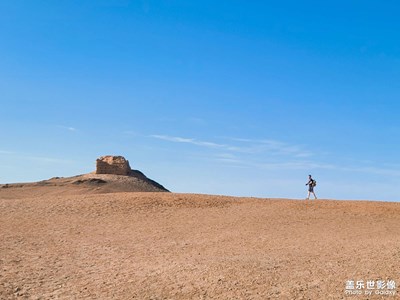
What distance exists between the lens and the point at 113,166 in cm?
3650

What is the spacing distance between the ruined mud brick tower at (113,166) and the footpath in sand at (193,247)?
44.4 ft

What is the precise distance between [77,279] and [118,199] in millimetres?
11586

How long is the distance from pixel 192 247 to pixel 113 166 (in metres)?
24.0

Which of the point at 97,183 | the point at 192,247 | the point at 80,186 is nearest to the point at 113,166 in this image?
the point at 97,183

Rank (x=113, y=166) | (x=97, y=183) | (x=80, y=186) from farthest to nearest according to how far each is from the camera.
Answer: (x=113, y=166) → (x=97, y=183) → (x=80, y=186)

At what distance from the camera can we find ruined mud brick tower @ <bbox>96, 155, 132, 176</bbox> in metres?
36.3

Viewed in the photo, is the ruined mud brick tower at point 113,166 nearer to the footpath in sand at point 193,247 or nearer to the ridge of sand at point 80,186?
the ridge of sand at point 80,186

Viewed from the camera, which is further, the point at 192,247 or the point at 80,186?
the point at 80,186

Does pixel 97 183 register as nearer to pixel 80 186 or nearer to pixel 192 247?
pixel 80 186

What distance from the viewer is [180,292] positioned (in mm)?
8961

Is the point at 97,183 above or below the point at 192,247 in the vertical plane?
above

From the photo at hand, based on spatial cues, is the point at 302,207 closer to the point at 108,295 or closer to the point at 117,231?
the point at 117,231

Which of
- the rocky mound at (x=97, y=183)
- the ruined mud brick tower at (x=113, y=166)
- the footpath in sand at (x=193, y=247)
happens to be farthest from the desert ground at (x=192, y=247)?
the ruined mud brick tower at (x=113, y=166)

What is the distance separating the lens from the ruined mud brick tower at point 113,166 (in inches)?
1430
